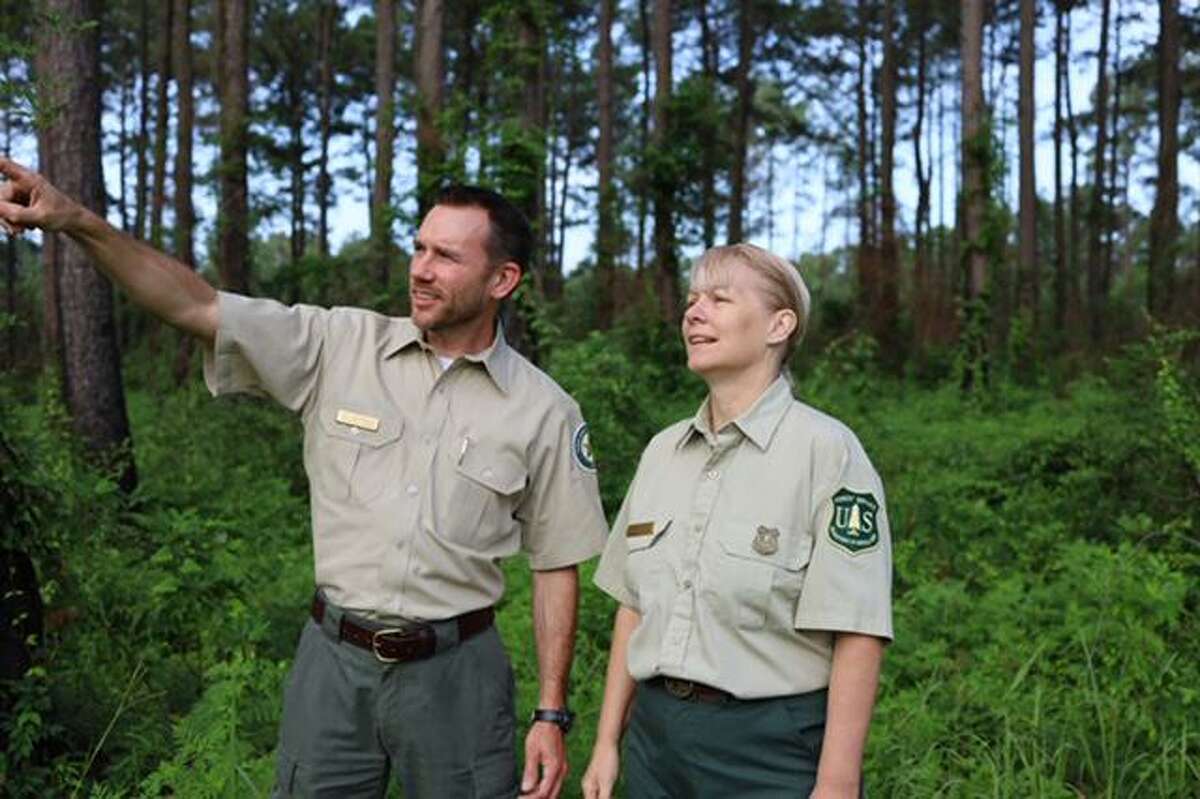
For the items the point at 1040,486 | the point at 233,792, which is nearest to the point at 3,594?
the point at 233,792

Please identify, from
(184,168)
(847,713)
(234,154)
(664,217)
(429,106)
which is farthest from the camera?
(184,168)

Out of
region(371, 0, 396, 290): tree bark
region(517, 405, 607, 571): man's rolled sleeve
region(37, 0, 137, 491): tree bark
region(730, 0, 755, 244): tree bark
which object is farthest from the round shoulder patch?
region(730, 0, 755, 244): tree bark

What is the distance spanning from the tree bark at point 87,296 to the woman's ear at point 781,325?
6.80 meters

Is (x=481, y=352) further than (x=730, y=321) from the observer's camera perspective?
Yes

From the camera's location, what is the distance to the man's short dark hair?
281cm

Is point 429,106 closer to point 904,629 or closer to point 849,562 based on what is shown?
point 904,629

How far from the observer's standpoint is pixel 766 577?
2.23 m

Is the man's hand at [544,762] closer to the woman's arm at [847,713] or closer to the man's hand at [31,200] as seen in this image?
the woman's arm at [847,713]

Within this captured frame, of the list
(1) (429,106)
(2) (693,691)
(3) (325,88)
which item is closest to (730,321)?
(2) (693,691)

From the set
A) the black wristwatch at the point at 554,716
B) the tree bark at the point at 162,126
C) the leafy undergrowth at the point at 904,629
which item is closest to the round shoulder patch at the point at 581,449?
the black wristwatch at the point at 554,716

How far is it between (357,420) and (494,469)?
0.34 meters

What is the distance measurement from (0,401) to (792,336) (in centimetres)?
312

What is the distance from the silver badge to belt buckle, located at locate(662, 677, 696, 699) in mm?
292

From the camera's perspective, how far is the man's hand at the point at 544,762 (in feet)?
9.09
